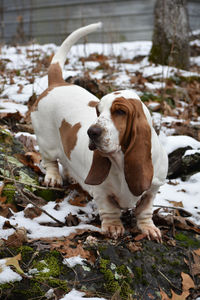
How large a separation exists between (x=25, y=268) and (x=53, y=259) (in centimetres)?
16

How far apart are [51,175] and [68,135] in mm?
491

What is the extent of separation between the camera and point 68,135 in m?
2.91

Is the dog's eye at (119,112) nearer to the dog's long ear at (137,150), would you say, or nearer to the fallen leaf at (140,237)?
the dog's long ear at (137,150)

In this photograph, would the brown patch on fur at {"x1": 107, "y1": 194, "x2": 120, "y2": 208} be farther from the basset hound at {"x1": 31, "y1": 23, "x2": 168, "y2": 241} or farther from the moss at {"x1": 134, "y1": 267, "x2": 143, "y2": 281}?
the moss at {"x1": 134, "y1": 267, "x2": 143, "y2": 281}

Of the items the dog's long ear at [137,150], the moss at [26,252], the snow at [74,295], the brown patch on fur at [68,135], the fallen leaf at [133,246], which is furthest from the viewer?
the brown patch on fur at [68,135]

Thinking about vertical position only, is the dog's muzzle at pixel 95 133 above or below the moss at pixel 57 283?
above

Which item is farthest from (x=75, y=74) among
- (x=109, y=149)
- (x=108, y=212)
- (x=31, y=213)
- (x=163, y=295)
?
(x=163, y=295)

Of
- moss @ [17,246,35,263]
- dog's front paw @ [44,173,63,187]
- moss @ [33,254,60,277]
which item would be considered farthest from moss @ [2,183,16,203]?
moss @ [33,254,60,277]

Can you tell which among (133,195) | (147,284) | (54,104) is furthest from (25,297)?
(54,104)

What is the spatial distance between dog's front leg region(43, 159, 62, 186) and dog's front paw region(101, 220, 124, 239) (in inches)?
36.1

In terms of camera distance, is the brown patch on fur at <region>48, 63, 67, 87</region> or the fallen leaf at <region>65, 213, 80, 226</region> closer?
the fallen leaf at <region>65, 213, 80, 226</region>

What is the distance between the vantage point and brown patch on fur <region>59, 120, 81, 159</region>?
9.23 ft

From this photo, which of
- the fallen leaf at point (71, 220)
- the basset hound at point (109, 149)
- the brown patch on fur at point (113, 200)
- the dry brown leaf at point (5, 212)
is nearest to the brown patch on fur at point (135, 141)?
the basset hound at point (109, 149)

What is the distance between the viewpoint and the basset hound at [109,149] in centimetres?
200
